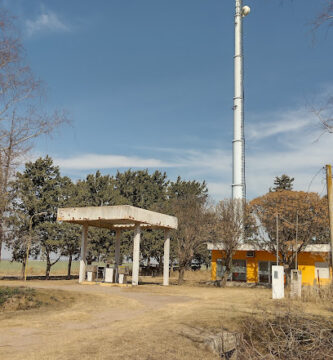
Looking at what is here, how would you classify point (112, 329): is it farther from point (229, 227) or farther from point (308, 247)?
point (308, 247)

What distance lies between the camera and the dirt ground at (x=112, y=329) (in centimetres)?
902

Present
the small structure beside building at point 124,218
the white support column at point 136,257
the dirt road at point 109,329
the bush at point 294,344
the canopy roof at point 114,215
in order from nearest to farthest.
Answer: the bush at point 294,344, the dirt road at point 109,329, the canopy roof at point 114,215, the small structure beside building at point 124,218, the white support column at point 136,257

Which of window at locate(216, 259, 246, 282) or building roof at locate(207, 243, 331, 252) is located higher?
building roof at locate(207, 243, 331, 252)

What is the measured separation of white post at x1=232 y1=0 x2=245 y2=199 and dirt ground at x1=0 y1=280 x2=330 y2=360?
31.0 m

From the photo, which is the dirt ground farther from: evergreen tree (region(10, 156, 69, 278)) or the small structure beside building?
evergreen tree (region(10, 156, 69, 278))

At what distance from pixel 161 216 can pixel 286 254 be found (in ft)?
42.6

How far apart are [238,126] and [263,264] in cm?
1852

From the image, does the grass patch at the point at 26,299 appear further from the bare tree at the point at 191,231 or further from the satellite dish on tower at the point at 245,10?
the satellite dish on tower at the point at 245,10

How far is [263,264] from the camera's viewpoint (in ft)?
130

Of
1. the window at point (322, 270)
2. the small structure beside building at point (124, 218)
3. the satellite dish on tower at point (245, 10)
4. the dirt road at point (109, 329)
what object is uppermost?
the satellite dish on tower at point (245, 10)

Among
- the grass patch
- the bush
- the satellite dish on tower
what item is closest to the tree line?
the grass patch

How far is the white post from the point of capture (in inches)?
1891

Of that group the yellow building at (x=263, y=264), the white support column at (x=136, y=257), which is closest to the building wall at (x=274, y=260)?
the yellow building at (x=263, y=264)

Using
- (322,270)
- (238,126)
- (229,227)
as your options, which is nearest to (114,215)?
(229,227)
